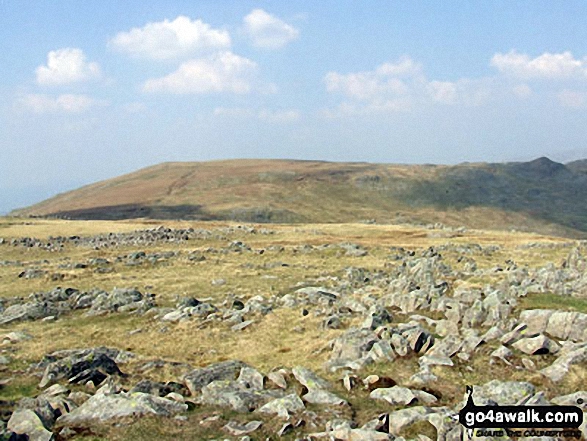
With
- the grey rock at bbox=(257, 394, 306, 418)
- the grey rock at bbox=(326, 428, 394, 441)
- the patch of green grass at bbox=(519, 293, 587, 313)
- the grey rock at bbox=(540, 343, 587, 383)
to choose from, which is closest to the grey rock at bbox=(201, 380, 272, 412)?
the grey rock at bbox=(257, 394, 306, 418)

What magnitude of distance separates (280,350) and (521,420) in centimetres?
1296

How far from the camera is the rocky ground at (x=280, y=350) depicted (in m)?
15.6

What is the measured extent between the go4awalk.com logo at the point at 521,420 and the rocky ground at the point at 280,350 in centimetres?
38

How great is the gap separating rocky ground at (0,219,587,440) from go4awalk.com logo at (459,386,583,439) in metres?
0.38

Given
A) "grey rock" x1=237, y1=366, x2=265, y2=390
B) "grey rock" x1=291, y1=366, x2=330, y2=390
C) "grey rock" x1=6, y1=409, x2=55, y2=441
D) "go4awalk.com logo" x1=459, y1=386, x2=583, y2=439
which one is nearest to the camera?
"go4awalk.com logo" x1=459, y1=386, x2=583, y2=439

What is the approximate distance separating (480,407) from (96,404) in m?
12.1

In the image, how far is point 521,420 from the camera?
46.3 ft

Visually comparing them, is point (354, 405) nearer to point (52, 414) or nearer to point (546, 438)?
point (546, 438)

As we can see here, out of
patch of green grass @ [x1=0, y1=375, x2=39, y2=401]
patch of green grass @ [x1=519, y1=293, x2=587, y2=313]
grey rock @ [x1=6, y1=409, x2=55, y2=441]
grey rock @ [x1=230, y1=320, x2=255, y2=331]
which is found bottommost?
grey rock @ [x1=230, y1=320, x2=255, y2=331]

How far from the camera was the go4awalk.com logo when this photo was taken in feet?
44.2

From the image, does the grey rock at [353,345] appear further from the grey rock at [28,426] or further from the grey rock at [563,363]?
the grey rock at [28,426]

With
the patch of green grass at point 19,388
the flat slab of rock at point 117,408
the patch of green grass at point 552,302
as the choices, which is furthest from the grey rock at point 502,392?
the patch of green grass at point 19,388

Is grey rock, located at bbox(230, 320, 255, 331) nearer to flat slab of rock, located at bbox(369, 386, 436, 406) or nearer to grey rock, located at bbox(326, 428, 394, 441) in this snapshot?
flat slab of rock, located at bbox(369, 386, 436, 406)

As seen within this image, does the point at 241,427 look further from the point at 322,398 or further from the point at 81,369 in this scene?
the point at 81,369
